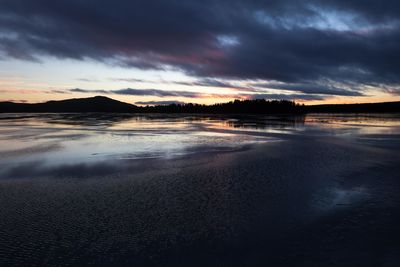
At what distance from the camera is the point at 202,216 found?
7.89 m

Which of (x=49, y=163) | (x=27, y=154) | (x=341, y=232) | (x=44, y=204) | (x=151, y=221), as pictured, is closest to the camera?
(x=341, y=232)

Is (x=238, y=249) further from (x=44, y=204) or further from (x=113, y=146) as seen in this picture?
(x=113, y=146)

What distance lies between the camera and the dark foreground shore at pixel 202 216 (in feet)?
19.4

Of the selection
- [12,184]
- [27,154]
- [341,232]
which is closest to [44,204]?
[12,184]

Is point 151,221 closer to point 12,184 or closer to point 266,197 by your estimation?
point 266,197

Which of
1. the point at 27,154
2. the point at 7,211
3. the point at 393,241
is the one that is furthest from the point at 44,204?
the point at 27,154

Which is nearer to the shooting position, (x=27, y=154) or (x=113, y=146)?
(x=27, y=154)

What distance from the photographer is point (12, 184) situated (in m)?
→ 10.8

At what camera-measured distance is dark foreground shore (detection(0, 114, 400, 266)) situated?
591 cm

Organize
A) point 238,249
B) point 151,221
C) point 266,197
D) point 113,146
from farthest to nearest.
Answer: point 113,146 < point 266,197 < point 151,221 < point 238,249

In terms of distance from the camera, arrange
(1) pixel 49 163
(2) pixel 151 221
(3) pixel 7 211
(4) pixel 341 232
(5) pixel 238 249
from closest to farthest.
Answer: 1. (5) pixel 238 249
2. (4) pixel 341 232
3. (2) pixel 151 221
4. (3) pixel 7 211
5. (1) pixel 49 163

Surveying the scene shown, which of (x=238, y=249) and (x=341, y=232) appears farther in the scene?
(x=341, y=232)

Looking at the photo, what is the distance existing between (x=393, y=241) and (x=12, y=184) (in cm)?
1056

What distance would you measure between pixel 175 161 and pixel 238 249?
30.0 feet
